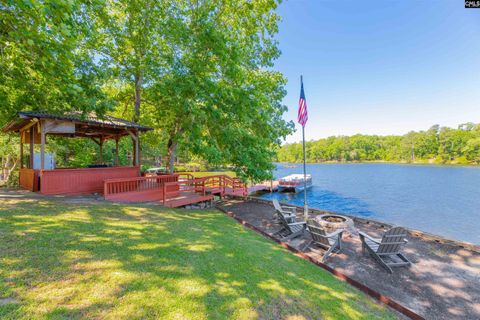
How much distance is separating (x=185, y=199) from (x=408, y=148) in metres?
93.2

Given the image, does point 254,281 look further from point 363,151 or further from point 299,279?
point 363,151

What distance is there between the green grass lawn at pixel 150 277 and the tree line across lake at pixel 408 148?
146 ft

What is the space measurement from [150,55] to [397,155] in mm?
→ 96082

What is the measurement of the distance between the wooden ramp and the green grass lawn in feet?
12.6

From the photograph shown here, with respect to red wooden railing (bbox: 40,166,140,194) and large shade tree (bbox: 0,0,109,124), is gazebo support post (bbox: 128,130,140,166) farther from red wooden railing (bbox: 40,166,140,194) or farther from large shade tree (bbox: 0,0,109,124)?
large shade tree (bbox: 0,0,109,124)

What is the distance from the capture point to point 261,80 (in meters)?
12.5

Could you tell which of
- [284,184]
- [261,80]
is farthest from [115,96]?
[284,184]

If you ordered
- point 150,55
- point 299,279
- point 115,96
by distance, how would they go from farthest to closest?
point 115,96 < point 150,55 < point 299,279

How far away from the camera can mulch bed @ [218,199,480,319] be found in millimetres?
3421

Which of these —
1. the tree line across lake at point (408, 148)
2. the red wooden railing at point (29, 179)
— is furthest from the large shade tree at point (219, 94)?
the tree line across lake at point (408, 148)

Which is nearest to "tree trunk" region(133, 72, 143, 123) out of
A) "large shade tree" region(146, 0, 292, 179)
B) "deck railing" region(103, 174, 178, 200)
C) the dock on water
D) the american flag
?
"large shade tree" region(146, 0, 292, 179)

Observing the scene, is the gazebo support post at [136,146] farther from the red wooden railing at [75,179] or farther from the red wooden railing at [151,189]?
the red wooden railing at [151,189]

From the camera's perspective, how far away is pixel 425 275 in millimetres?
4355

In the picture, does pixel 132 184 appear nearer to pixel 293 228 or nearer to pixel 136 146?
pixel 136 146
